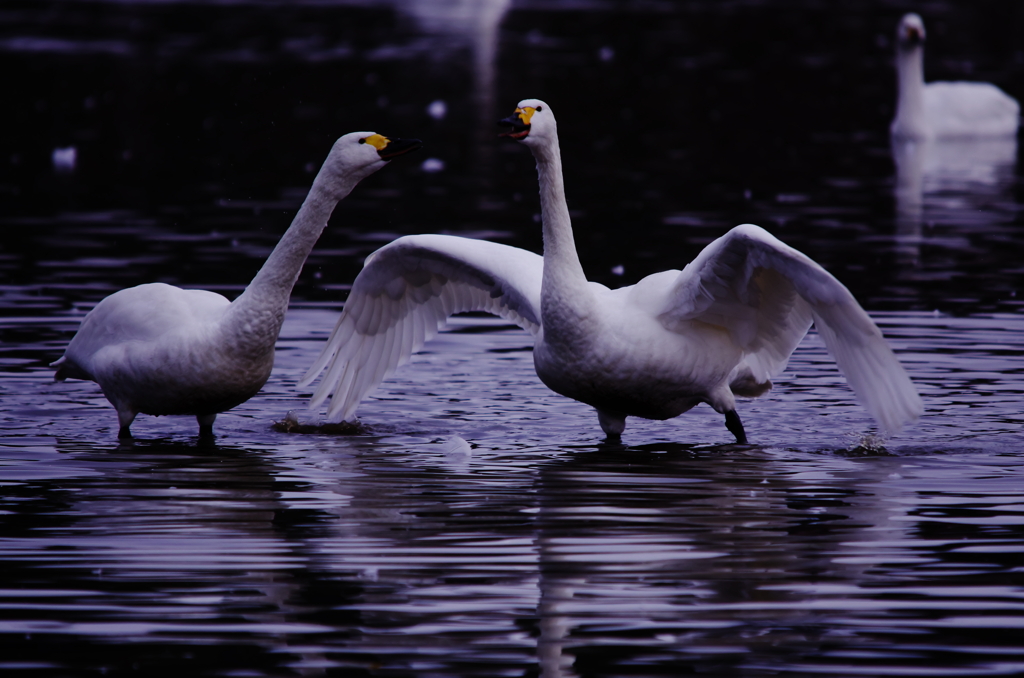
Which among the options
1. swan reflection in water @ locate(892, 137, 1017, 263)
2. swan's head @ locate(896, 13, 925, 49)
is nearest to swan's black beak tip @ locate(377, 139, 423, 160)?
swan reflection in water @ locate(892, 137, 1017, 263)

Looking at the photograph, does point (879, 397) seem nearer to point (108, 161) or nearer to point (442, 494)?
point (442, 494)

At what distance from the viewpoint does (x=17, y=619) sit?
585 centimetres

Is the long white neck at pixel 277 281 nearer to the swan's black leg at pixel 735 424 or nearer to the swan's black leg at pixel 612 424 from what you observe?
the swan's black leg at pixel 612 424

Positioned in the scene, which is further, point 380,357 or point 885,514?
point 380,357

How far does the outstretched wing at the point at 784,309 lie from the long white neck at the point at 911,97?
1670cm

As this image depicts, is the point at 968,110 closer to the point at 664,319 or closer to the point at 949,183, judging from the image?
the point at 949,183

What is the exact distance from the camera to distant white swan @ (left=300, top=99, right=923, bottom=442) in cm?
802

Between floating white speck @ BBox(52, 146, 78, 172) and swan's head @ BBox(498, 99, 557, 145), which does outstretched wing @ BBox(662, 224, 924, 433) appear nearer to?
swan's head @ BBox(498, 99, 557, 145)

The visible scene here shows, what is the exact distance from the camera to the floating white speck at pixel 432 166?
21.8 metres

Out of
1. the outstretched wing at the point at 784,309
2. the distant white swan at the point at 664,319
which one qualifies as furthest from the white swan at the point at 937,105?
the outstretched wing at the point at 784,309

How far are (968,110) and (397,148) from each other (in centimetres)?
1939

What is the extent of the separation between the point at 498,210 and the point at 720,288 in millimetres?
9750

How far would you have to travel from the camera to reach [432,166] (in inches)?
864

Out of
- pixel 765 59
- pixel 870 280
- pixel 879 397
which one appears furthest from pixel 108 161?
pixel 765 59
